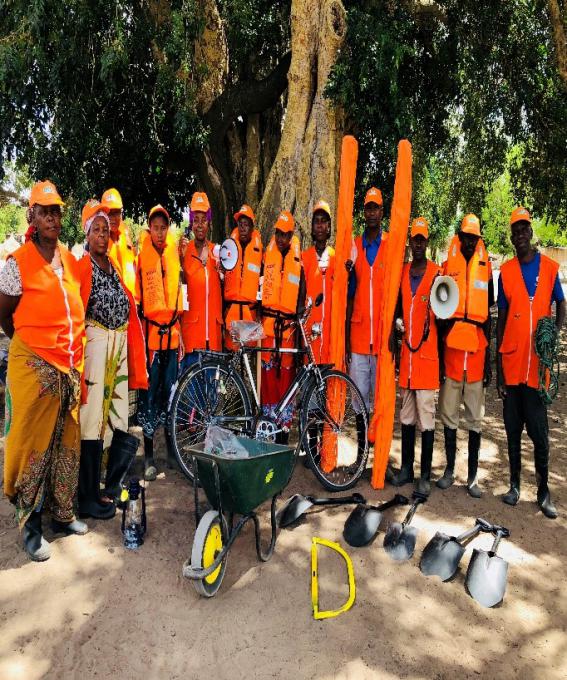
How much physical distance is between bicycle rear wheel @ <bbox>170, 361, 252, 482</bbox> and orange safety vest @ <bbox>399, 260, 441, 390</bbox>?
4.68ft

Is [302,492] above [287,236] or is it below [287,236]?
below

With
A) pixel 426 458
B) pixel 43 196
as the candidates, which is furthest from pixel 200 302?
pixel 426 458

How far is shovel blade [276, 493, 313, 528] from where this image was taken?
3.93 metres

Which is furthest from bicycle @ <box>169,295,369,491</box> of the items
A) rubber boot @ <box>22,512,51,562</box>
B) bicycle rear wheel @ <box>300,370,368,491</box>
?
rubber boot @ <box>22,512,51,562</box>

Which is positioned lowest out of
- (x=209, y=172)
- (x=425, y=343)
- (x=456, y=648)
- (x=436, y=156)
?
(x=456, y=648)

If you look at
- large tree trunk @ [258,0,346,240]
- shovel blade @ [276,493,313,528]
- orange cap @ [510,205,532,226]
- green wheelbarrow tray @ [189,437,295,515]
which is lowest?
shovel blade @ [276,493,313,528]

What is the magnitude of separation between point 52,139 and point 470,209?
879 centimetres

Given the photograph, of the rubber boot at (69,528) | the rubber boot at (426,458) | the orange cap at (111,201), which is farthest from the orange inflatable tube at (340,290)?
the rubber boot at (69,528)

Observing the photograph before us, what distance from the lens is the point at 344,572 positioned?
3.42 metres

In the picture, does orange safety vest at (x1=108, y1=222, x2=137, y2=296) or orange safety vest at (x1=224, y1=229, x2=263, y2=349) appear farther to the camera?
orange safety vest at (x1=224, y1=229, x2=263, y2=349)

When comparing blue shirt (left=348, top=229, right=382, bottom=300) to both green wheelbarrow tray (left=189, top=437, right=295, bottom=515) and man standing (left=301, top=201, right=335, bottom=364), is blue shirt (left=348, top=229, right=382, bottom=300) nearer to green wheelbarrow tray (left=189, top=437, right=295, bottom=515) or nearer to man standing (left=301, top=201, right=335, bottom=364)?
man standing (left=301, top=201, right=335, bottom=364)

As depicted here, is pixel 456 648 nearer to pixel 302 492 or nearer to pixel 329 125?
pixel 302 492

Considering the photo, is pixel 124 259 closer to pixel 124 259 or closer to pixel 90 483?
pixel 124 259

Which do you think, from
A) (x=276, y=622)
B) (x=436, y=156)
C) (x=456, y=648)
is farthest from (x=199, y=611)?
(x=436, y=156)
